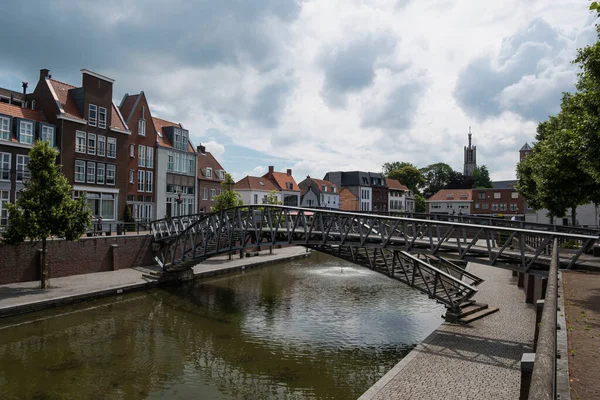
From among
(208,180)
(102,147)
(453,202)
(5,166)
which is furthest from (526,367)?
(453,202)

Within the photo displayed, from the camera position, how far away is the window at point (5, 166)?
31328mm

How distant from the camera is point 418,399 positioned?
34.9 ft

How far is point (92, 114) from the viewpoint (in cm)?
3741

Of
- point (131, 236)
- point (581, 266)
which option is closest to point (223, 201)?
point (131, 236)

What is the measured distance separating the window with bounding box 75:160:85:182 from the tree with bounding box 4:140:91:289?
1169 cm

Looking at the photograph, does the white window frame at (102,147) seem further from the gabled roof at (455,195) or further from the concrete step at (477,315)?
the gabled roof at (455,195)

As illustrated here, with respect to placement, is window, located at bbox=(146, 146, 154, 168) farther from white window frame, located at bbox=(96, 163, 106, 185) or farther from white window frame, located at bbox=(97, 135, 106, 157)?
white window frame, located at bbox=(96, 163, 106, 185)

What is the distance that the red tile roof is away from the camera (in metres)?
32.4

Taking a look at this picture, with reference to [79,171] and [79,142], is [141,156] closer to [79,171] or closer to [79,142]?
[79,142]

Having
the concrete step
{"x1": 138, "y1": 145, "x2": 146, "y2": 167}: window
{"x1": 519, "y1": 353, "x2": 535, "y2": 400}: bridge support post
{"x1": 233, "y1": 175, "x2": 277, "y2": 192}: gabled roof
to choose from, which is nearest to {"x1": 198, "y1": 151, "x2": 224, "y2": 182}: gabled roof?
{"x1": 233, "y1": 175, "x2": 277, "y2": 192}: gabled roof

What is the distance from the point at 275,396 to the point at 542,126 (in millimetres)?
37446

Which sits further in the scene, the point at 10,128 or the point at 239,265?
the point at 239,265

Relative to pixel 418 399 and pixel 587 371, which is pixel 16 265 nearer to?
pixel 418 399

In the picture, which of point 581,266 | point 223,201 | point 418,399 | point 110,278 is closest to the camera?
point 418,399
